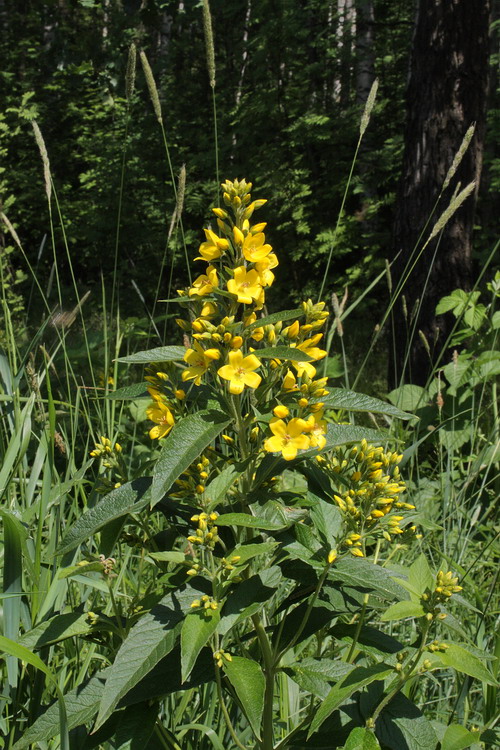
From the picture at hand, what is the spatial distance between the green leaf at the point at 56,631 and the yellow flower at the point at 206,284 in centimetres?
50

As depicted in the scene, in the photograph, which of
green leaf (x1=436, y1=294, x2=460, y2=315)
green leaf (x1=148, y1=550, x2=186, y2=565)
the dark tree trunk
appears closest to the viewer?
green leaf (x1=148, y1=550, x2=186, y2=565)

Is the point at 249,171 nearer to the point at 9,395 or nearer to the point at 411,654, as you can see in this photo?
the point at 9,395

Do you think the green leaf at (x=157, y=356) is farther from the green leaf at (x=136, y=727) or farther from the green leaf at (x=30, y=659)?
the green leaf at (x=136, y=727)

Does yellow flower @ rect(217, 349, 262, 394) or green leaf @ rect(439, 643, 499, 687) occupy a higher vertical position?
yellow flower @ rect(217, 349, 262, 394)

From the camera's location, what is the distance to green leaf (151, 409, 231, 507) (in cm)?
76

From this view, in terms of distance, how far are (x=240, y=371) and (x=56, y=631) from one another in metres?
0.46

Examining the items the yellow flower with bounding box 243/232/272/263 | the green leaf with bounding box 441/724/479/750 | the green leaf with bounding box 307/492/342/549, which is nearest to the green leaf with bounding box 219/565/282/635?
the green leaf with bounding box 307/492/342/549

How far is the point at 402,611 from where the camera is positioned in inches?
31.6

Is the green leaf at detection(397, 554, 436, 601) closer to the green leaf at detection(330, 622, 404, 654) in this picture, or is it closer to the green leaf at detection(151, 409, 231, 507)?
the green leaf at detection(330, 622, 404, 654)

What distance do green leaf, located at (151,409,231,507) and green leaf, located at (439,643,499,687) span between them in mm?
423

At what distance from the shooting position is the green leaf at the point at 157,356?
87cm

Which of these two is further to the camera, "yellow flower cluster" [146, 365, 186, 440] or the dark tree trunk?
the dark tree trunk

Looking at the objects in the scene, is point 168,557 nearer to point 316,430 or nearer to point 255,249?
point 316,430

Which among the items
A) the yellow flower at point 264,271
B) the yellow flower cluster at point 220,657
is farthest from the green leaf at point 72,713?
the yellow flower at point 264,271
